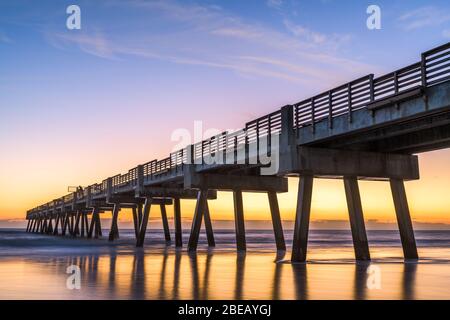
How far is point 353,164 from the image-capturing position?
1023 inches

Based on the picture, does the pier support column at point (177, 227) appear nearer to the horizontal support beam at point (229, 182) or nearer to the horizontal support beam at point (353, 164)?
the horizontal support beam at point (229, 182)

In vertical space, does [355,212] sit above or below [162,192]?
below

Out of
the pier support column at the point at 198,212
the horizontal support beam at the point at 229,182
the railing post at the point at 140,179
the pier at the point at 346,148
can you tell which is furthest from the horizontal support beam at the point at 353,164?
the railing post at the point at 140,179

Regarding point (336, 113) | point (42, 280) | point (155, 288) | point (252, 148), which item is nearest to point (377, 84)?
point (336, 113)

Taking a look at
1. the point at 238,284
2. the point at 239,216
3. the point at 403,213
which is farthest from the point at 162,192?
the point at 238,284

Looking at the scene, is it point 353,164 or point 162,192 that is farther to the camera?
point 162,192

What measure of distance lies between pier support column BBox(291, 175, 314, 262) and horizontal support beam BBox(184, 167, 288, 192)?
1126cm

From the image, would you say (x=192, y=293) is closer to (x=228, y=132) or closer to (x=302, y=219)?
(x=302, y=219)

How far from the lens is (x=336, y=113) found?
23.0 meters

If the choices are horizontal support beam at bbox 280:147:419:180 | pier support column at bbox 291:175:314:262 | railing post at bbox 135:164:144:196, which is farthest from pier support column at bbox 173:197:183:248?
horizontal support beam at bbox 280:147:419:180

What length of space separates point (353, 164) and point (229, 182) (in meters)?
12.2

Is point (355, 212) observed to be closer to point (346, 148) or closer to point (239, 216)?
point (346, 148)

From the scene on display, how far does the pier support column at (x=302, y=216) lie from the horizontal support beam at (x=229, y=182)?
444 inches
